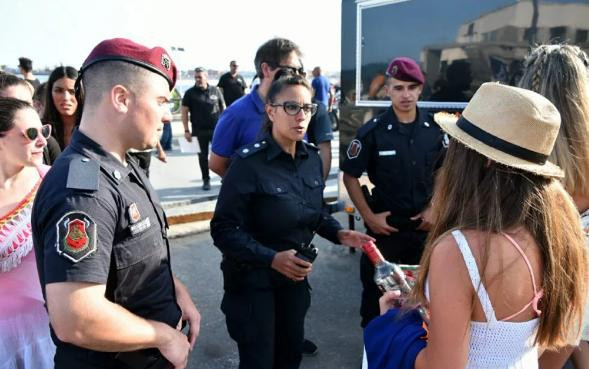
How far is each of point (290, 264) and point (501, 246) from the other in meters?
1.07

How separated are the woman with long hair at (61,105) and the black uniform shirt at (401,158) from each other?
207 centimetres

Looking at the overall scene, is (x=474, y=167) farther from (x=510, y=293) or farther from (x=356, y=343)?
(x=356, y=343)

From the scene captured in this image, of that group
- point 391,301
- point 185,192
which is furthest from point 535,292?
point 185,192

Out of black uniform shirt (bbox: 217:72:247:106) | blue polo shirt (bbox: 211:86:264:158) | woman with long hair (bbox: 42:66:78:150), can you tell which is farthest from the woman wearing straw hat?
black uniform shirt (bbox: 217:72:247:106)

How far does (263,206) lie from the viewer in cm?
224

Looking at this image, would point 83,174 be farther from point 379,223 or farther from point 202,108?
point 202,108

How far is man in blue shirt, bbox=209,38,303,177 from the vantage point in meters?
3.09

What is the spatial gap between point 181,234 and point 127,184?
429cm

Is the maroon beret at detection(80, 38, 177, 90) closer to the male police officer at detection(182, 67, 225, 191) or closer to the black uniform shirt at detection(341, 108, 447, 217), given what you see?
the black uniform shirt at detection(341, 108, 447, 217)

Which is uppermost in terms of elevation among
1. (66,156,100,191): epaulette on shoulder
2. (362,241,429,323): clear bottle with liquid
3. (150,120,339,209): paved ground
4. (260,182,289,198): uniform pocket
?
(66,156,100,191): epaulette on shoulder

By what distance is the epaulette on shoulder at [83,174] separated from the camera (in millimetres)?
1238

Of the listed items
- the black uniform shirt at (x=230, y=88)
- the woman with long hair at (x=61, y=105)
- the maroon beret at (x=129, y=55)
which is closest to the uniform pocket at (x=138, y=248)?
the maroon beret at (x=129, y=55)

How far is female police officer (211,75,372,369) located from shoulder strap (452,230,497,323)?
977 mm

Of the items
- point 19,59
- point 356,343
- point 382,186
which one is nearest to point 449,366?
point 382,186
